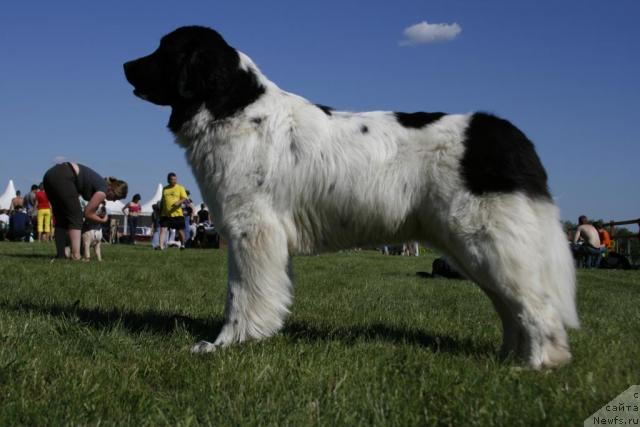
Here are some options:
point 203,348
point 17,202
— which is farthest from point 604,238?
point 17,202

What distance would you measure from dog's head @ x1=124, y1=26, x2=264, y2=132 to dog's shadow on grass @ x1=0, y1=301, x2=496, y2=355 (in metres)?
1.50

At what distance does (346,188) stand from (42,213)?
2160 cm

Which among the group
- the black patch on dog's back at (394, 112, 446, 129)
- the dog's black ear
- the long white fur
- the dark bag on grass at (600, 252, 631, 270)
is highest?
the dog's black ear

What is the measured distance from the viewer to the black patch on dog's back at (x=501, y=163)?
3.45m

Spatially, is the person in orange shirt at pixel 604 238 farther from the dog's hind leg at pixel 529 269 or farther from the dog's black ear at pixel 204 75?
the dog's black ear at pixel 204 75

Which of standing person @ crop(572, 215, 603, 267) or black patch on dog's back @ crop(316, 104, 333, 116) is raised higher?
black patch on dog's back @ crop(316, 104, 333, 116)

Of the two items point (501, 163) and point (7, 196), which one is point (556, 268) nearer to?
point (501, 163)

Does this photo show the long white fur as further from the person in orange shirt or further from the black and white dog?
the person in orange shirt

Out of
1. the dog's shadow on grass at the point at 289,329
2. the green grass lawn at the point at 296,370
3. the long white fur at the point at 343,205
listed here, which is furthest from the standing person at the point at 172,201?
the long white fur at the point at 343,205

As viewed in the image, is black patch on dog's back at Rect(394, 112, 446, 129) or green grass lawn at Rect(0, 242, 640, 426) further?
black patch on dog's back at Rect(394, 112, 446, 129)

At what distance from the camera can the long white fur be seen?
11.3ft

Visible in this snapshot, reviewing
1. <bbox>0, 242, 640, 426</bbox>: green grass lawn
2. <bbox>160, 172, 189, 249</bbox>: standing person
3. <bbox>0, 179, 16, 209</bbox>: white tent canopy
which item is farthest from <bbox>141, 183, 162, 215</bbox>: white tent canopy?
<bbox>0, 242, 640, 426</bbox>: green grass lawn

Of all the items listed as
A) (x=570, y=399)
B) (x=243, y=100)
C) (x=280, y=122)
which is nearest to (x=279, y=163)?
(x=280, y=122)

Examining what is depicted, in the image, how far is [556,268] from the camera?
11.4ft
